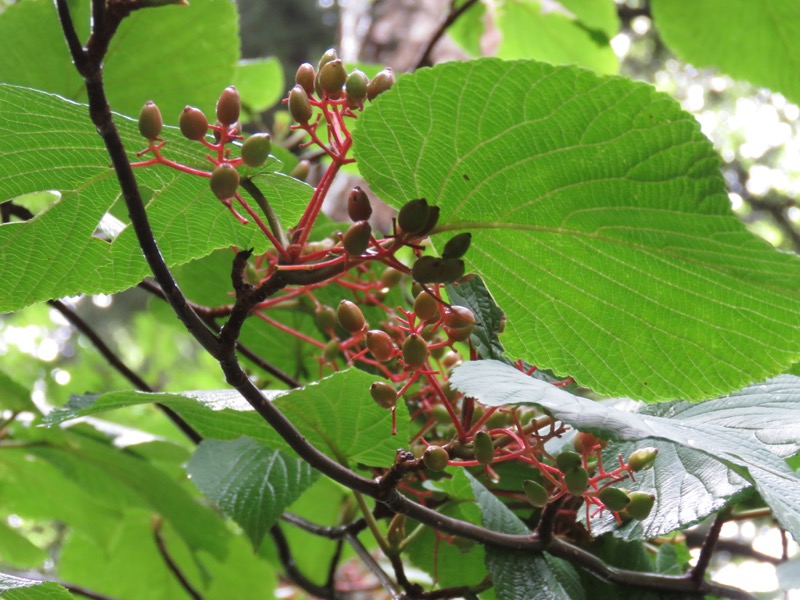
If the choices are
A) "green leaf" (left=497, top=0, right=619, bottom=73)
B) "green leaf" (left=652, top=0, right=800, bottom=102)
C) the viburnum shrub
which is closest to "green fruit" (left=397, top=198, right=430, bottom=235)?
the viburnum shrub

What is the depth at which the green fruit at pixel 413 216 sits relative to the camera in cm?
56

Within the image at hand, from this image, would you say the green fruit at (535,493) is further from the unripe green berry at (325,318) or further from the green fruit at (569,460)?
the unripe green berry at (325,318)

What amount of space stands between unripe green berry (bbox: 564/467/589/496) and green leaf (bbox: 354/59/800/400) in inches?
3.1

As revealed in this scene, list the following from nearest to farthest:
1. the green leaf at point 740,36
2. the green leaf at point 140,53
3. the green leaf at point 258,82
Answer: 1. the green leaf at point 140,53
2. the green leaf at point 740,36
3. the green leaf at point 258,82

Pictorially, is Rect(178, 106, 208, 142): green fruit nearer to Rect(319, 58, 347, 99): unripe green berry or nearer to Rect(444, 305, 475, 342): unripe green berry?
Rect(319, 58, 347, 99): unripe green berry

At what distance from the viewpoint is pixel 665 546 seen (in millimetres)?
943

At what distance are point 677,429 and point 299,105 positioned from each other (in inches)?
14.6

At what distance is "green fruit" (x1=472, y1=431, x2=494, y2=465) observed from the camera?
62 cm

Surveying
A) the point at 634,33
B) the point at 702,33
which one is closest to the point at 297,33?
the point at 634,33

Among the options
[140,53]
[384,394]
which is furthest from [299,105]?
[140,53]

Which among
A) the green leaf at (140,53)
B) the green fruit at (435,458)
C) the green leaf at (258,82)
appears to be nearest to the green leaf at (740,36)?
the green leaf at (258,82)

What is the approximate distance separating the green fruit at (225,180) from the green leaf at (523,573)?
42 cm

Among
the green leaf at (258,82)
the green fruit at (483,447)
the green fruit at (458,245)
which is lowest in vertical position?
the green fruit at (483,447)

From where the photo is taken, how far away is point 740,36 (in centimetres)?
169
